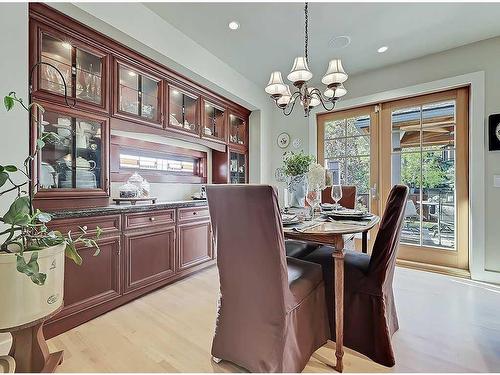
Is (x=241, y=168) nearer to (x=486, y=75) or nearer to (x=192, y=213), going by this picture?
(x=192, y=213)

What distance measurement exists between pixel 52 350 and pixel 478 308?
11.0ft

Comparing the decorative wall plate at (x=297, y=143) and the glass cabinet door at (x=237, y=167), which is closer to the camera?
the glass cabinet door at (x=237, y=167)

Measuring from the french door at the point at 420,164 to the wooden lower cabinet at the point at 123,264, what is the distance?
8.38 ft

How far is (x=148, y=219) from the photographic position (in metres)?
2.41

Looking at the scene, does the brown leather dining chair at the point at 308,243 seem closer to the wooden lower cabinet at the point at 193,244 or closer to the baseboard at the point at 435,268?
the wooden lower cabinet at the point at 193,244

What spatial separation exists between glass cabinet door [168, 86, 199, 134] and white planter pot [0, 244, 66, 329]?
76.7 inches

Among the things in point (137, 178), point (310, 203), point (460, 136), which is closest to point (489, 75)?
point (460, 136)

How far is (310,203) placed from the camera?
1.84m

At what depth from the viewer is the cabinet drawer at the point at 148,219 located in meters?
2.25

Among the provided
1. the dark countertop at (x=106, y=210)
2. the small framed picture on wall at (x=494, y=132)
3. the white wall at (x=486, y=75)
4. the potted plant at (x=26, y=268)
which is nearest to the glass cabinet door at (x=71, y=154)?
the dark countertop at (x=106, y=210)

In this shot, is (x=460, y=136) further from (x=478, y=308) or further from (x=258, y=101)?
(x=258, y=101)

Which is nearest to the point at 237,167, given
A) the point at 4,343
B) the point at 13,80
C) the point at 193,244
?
the point at 193,244

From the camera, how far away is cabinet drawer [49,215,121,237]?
69.6 inches

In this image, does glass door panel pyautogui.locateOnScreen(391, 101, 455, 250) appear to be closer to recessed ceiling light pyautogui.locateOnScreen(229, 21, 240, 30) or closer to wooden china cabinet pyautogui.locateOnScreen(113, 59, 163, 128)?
recessed ceiling light pyautogui.locateOnScreen(229, 21, 240, 30)
